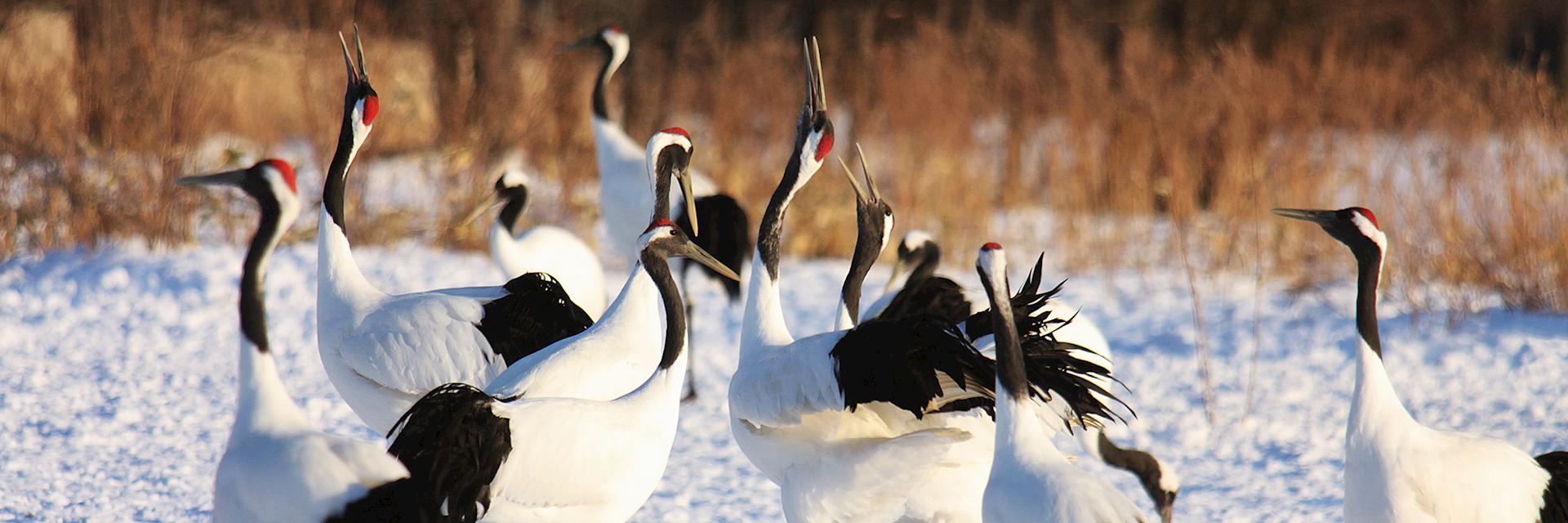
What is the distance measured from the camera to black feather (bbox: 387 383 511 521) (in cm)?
368

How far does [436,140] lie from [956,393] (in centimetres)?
807

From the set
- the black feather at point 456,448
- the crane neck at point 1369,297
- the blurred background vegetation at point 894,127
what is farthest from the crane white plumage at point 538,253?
the crane neck at point 1369,297

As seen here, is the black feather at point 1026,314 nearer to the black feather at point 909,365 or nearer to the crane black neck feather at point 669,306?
the black feather at point 909,365

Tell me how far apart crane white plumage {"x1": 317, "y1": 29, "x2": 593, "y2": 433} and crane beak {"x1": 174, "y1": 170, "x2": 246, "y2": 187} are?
1.25 metres

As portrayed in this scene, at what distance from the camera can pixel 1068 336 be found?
538 cm

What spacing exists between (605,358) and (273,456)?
1387 millimetres

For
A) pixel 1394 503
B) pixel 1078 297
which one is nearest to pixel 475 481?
pixel 1394 503

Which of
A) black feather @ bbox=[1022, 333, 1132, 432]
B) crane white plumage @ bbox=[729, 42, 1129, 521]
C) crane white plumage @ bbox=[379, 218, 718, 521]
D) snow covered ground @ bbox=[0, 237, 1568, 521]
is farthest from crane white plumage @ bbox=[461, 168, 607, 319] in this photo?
black feather @ bbox=[1022, 333, 1132, 432]

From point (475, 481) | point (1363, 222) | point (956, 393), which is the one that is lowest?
point (475, 481)

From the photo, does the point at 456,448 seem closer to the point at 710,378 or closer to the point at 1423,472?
the point at 1423,472

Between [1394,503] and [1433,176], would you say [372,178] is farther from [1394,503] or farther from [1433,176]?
[1394,503]

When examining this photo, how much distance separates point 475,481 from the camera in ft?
12.4

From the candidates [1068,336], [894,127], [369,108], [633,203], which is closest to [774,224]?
[1068,336]

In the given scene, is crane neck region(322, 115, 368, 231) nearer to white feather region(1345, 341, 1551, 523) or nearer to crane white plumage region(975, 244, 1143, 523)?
crane white plumage region(975, 244, 1143, 523)
